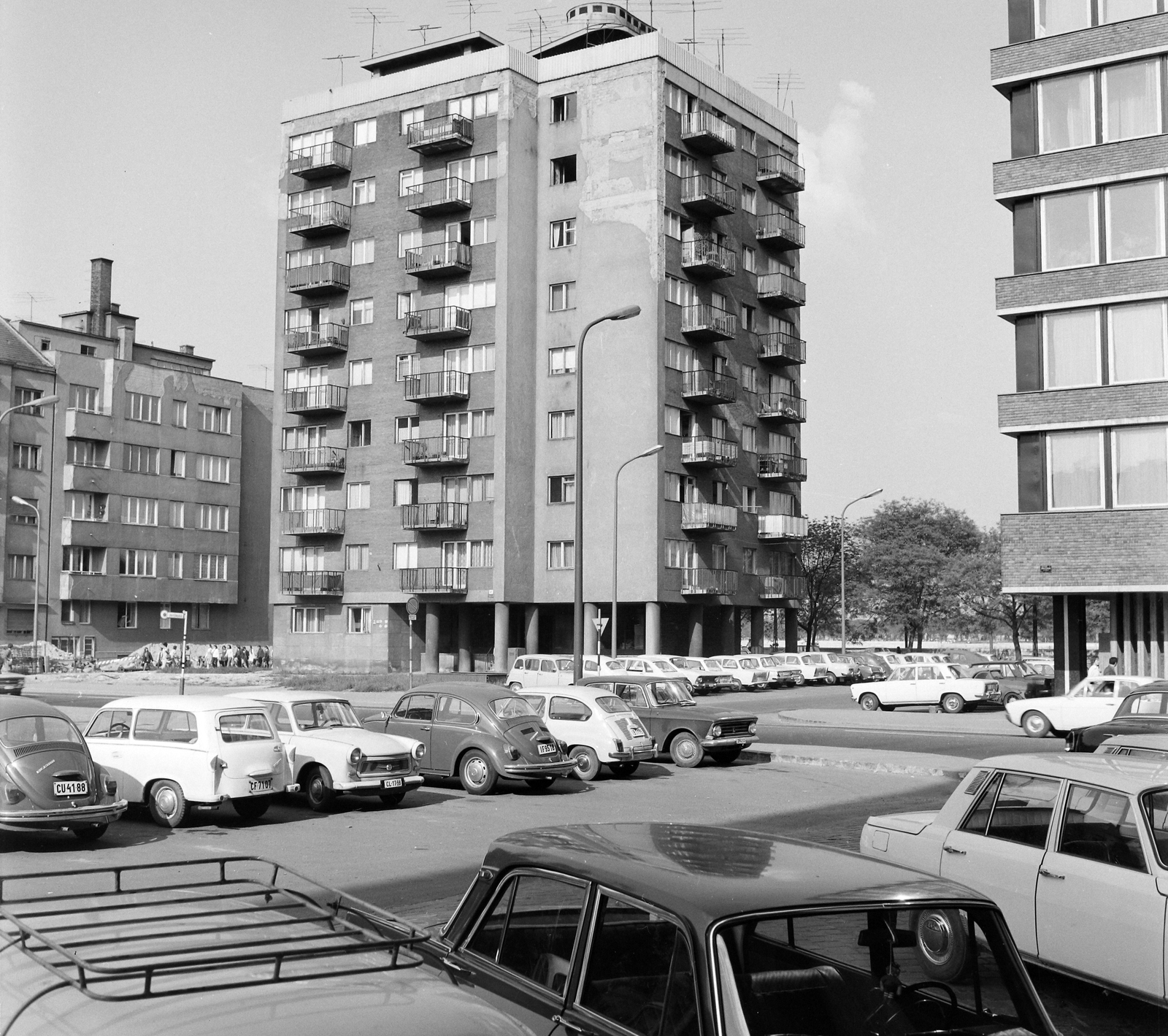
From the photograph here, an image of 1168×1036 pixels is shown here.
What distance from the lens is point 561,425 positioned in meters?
56.4

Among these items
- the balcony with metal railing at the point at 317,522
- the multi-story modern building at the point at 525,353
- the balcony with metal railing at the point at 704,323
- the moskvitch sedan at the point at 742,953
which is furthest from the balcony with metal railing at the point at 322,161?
the moskvitch sedan at the point at 742,953

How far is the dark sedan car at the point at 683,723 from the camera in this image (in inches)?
859

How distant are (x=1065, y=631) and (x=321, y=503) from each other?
3785 centimetres

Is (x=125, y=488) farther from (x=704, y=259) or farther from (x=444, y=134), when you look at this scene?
(x=704, y=259)

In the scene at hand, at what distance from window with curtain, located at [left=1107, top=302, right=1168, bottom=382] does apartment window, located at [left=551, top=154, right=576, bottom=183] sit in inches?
1190

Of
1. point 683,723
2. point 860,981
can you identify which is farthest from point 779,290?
point 860,981

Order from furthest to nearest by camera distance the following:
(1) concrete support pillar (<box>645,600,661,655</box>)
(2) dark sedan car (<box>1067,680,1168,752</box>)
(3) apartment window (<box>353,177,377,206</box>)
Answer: (3) apartment window (<box>353,177,377,206</box>)
(1) concrete support pillar (<box>645,600,661,655</box>)
(2) dark sedan car (<box>1067,680,1168,752</box>)

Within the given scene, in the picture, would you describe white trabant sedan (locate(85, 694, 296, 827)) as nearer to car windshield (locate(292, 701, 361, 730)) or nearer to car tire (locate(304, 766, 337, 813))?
car tire (locate(304, 766, 337, 813))

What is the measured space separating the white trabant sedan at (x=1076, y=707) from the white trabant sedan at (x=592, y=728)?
37.1ft

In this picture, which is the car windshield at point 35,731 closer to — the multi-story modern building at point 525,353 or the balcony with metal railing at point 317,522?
the multi-story modern building at point 525,353

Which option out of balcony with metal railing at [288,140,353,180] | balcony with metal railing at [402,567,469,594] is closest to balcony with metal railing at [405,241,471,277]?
balcony with metal railing at [288,140,353,180]

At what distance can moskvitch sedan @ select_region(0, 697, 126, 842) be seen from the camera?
40.4 ft

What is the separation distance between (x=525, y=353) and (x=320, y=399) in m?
11.2

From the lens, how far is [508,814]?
1553cm
